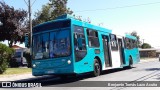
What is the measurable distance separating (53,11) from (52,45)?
34811 mm

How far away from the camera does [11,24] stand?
43.7 meters

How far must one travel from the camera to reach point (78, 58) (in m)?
15.1

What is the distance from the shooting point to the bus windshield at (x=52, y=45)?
48.5ft

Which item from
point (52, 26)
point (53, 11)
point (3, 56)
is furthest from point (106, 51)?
point (53, 11)

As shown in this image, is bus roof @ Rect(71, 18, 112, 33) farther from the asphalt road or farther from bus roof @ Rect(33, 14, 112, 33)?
the asphalt road

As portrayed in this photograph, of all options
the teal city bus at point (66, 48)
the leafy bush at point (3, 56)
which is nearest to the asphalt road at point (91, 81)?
the teal city bus at point (66, 48)

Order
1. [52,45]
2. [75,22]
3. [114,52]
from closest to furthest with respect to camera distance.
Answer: [52,45]
[75,22]
[114,52]

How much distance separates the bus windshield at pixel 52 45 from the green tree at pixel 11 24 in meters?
28.8

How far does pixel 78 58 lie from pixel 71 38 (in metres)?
1.10

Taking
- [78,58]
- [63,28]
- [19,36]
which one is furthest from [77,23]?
[19,36]

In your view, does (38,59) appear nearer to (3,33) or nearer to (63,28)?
(63,28)

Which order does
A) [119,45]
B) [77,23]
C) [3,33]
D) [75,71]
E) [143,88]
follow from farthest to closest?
[3,33]
[119,45]
[77,23]
[75,71]
[143,88]

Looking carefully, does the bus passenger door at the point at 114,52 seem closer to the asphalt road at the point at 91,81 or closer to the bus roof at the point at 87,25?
the bus roof at the point at 87,25

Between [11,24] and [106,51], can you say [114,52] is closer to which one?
[106,51]
